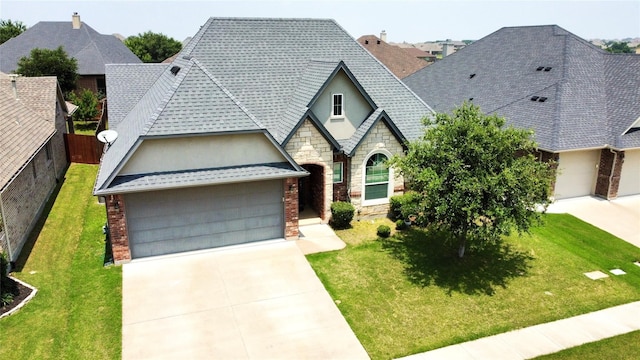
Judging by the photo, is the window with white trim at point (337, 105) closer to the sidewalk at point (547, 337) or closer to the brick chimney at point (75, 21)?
the sidewalk at point (547, 337)

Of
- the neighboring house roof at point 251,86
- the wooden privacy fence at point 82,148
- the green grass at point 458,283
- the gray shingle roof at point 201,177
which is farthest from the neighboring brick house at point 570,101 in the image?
the wooden privacy fence at point 82,148

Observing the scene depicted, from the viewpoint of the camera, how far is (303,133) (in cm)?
1748

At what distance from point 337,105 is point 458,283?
27.5 feet

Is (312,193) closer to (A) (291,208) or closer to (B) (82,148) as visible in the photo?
(A) (291,208)

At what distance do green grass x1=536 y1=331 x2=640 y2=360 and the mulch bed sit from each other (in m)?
13.7

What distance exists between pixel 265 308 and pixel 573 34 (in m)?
24.6

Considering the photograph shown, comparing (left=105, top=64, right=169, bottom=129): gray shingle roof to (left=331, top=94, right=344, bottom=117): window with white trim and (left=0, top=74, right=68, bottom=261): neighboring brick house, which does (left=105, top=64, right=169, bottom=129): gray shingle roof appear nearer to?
(left=0, top=74, right=68, bottom=261): neighboring brick house

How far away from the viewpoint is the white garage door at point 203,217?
48.7 feet

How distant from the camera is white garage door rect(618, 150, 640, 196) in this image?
22.0 meters

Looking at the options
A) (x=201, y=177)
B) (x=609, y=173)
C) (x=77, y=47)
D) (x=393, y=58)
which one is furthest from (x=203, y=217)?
(x=77, y=47)

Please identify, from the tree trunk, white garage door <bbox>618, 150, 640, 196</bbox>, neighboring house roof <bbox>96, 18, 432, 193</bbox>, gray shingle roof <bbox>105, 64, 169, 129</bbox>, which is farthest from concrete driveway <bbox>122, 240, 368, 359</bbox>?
white garage door <bbox>618, 150, 640, 196</bbox>

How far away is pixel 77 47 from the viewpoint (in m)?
46.9

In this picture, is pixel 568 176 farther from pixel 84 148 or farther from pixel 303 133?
pixel 84 148

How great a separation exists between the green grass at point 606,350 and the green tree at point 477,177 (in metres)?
3.40
